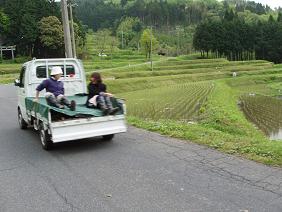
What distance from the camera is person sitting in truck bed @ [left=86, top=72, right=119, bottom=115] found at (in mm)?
9055

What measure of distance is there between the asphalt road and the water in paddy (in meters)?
9.20

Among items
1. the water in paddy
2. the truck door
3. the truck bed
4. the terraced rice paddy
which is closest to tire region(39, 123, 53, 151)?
the truck bed

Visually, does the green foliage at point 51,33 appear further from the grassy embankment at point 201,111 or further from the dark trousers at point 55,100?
the dark trousers at point 55,100

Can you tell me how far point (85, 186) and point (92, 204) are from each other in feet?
2.71

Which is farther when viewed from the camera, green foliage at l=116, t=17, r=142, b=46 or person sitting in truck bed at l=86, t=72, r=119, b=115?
green foliage at l=116, t=17, r=142, b=46

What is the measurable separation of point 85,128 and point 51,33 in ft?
207

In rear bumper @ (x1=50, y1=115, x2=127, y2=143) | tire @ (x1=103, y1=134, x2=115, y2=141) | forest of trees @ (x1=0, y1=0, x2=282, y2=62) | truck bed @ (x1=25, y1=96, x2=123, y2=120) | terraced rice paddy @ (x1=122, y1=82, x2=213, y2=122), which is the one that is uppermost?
forest of trees @ (x1=0, y1=0, x2=282, y2=62)

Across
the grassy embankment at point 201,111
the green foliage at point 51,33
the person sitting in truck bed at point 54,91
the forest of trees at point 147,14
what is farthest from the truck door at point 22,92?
the forest of trees at point 147,14

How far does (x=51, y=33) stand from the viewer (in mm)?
68375

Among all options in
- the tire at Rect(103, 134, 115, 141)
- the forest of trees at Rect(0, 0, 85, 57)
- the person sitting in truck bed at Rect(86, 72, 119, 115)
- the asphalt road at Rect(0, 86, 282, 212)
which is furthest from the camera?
the forest of trees at Rect(0, 0, 85, 57)

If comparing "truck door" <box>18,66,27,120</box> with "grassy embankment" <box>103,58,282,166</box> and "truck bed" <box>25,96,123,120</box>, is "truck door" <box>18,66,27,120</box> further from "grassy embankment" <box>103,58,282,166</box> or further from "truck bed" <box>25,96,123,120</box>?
"grassy embankment" <box>103,58,282,166</box>

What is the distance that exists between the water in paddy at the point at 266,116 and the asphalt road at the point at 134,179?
9.20 metres

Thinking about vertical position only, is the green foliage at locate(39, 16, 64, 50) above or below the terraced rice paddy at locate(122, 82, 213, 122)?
above

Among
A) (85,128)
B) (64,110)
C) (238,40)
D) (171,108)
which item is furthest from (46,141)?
(238,40)
